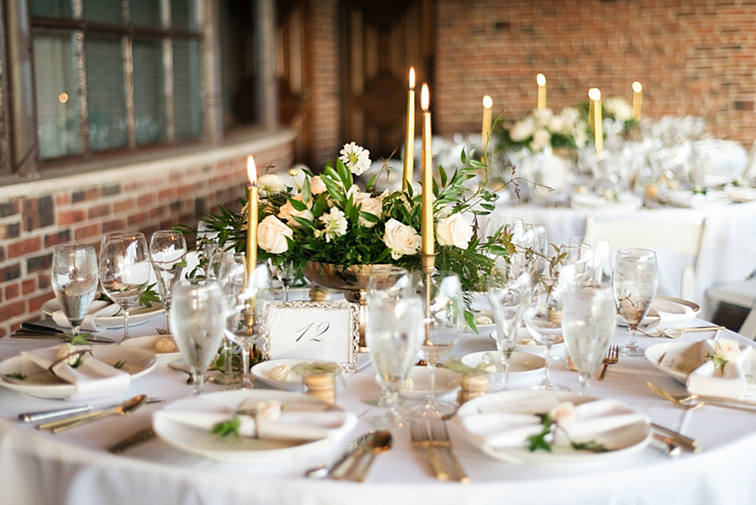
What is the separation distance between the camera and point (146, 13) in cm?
407

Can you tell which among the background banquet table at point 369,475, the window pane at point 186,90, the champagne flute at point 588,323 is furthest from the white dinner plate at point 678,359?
the window pane at point 186,90

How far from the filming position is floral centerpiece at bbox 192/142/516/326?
5.13 feet

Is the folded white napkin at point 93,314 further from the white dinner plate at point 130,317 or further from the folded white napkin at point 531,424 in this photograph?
the folded white napkin at point 531,424

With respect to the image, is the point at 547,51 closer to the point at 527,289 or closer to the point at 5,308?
the point at 5,308

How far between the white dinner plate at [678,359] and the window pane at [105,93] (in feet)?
9.43

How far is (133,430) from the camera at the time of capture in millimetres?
1271

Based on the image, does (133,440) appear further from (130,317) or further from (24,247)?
(24,247)

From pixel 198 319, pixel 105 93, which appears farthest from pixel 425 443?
pixel 105 93

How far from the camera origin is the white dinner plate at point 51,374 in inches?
54.1

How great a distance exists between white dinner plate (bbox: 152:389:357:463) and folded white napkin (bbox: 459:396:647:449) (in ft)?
0.62

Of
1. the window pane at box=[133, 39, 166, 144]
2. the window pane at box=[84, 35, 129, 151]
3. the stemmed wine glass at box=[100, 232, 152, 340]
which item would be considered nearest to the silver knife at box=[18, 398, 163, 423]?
the stemmed wine glass at box=[100, 232, 152, 340]

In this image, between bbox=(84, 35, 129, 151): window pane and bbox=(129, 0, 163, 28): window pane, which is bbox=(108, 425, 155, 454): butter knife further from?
bbox=(129, 0, 163, 28): window pane

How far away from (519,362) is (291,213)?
0.54m

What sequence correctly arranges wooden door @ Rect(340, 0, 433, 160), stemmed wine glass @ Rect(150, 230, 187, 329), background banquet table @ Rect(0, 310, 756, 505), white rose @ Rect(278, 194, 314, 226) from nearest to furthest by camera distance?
background banquet table @ Rect(0, 310, 756, 505) < white rose @ Rect(278, 194, 314, 226) < stemmed wine glass @ Rect(150, 230, 187, 329) < wooden door @ Rect(340, 0, 433, 160)
